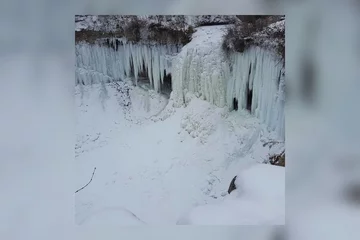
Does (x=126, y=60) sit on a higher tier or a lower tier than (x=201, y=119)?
higher

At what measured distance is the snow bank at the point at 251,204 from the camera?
1.80m

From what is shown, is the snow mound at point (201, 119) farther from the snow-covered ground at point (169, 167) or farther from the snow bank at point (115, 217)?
the snow bank at point (115, 217)

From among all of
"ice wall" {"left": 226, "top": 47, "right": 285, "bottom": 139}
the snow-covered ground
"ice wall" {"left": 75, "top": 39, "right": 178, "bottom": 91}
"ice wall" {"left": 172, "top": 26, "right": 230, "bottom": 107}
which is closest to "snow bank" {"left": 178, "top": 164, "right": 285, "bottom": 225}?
the snow-covered ground

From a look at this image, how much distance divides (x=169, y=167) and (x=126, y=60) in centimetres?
44

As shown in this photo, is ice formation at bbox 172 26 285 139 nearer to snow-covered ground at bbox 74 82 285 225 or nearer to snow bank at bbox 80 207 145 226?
snow-covered ground at bbox 74 82 285 225

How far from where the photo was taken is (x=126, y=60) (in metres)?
1.83

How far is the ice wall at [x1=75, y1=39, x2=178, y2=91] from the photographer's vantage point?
182cm

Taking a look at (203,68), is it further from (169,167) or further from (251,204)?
(251,204)

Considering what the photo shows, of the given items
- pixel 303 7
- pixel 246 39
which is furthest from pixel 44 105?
pixel 303 7

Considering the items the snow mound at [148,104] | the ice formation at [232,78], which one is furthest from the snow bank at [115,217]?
the ice formation at [232,78]

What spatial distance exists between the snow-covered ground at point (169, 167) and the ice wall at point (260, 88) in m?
0.07

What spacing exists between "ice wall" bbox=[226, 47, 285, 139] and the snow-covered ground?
7cm

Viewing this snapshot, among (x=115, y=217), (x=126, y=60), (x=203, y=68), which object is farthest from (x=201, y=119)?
(x=115, y=217)

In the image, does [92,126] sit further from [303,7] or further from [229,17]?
[303,7]
